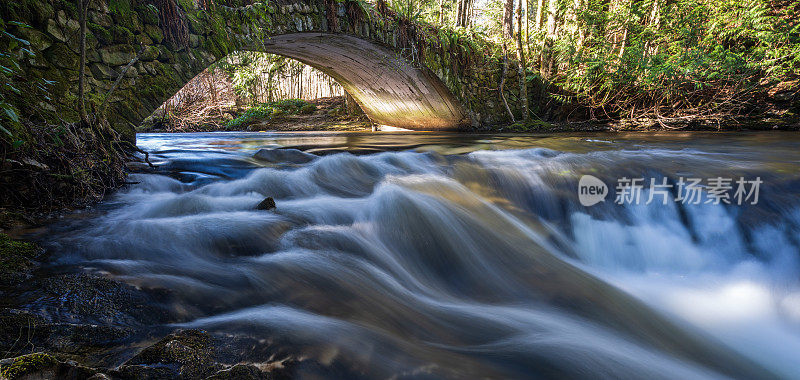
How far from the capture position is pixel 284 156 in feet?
14.5

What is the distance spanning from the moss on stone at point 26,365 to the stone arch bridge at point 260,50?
236 centimetres

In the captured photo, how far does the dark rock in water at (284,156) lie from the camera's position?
4266 mm

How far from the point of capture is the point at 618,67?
7121 mm

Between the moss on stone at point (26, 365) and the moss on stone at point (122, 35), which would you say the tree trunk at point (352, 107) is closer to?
the moss on stone at point (122, 35)

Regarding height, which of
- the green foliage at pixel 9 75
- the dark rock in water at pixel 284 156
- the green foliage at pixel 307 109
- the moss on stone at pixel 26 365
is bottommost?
the moss on stone at pixel 26 365

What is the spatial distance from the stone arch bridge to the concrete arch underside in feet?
0.08

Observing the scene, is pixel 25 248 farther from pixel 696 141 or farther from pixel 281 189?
pixel 696 141

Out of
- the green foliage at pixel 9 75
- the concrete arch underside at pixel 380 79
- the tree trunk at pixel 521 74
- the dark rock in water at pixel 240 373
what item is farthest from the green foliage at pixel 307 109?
the dark rock in water at pixel 240 373

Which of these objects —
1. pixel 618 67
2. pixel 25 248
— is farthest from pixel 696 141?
pixel 25 248

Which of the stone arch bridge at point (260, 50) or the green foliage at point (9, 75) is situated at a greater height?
the stone arch bridge at point (260, 50)

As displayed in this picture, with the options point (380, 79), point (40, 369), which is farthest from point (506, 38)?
point (40, 369)

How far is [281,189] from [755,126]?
8.21 metres

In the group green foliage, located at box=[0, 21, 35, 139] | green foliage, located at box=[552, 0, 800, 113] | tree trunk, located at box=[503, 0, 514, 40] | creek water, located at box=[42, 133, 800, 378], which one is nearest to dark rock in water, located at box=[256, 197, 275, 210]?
creek water, located at box=[42, 133, 800, 378]

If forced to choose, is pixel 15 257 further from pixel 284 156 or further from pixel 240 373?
pixel 284 156
